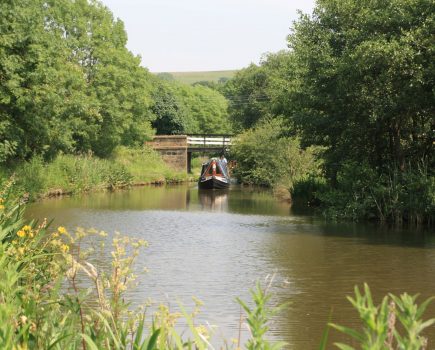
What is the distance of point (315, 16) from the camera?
25953 millimetres

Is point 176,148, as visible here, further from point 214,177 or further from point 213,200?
point 213,200

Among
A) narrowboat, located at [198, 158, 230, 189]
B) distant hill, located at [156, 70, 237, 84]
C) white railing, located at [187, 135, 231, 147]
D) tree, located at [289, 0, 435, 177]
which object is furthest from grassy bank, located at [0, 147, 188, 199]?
distant hill, located at [156, 70, 237, 84]

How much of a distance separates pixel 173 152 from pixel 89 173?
18.5 m

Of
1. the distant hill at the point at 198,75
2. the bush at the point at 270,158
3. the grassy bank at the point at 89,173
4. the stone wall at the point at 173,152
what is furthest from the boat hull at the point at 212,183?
the distant hill at the point at 198,75

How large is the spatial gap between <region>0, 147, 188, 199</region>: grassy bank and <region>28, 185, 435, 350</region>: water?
245cm

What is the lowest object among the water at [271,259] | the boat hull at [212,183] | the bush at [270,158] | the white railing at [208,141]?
the water at [271,259]

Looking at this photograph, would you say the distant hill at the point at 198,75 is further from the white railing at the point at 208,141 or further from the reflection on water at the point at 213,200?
the reflection on water at the point at 213,200

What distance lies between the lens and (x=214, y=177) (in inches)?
1844

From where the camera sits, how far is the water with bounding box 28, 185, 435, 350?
1073cm

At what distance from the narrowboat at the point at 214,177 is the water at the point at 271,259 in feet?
58.6

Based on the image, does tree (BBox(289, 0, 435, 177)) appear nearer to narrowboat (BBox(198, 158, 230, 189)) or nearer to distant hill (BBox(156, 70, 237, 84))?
narrowboat (BBox(198, 158, 230, 189))

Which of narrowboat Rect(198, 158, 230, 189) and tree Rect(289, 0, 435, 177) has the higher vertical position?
tree Rect(289, 0, 435, 177)

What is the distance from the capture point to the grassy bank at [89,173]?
3092 cm

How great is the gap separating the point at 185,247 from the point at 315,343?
869 centimetres
